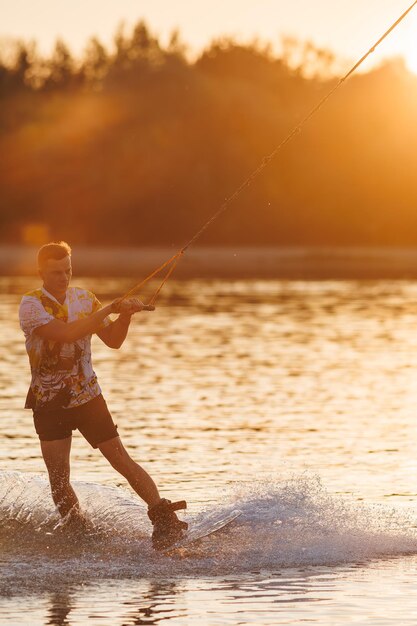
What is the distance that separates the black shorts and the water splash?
0.67 m

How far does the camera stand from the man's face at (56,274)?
29.3 feet

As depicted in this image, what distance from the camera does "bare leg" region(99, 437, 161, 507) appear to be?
9.11m

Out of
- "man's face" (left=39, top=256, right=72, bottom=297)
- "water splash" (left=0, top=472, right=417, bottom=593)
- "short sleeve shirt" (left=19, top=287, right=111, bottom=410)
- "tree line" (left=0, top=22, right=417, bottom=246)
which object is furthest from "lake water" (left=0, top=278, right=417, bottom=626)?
"tree line" (left=0, top=22, right=417, bottom=246)

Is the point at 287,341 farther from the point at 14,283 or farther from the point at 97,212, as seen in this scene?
the point at 97,212

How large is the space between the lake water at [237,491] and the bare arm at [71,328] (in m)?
1.23

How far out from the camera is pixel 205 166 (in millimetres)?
84062

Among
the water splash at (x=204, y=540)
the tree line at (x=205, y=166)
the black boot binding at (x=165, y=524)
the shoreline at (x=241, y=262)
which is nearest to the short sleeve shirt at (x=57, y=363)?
the black boot binding at (x=165, y=524)

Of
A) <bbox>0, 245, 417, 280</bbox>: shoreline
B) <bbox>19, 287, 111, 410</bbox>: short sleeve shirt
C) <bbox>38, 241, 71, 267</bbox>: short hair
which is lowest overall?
<bbox>19, 287, 111, 410</bbox>: short sleeve shirt

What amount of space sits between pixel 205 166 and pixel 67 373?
75471mm

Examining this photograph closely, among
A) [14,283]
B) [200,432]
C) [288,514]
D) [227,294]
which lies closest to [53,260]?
[288,514]

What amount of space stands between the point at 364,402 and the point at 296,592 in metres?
8.72

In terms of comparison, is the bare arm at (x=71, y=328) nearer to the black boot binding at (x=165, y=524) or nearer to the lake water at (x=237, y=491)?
the black boot binding at (x=165, y=524)

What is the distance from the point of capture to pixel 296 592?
830 cm

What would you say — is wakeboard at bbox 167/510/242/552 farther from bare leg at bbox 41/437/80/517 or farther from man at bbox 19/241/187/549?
bare leg at bbox 41/437/80/517
